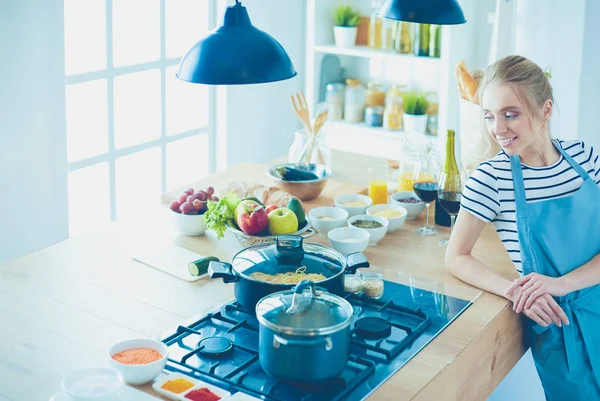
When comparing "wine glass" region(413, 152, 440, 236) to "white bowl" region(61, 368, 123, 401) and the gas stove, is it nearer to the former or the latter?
the gas stove

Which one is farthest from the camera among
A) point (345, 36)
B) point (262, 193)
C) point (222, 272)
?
point (345, 36)

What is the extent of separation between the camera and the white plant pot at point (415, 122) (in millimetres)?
4590

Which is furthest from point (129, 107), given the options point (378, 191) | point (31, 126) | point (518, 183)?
point (518, 183)

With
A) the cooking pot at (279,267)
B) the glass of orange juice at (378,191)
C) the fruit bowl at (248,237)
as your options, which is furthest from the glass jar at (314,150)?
the cooking pot at (279,267)

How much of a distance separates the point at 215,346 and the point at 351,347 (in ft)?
1.05

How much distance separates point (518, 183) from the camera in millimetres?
2357

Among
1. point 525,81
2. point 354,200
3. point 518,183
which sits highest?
point 525,81

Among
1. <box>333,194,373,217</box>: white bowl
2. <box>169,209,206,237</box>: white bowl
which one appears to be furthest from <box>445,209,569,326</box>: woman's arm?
<box>169,209,206,237</box>: white bowl

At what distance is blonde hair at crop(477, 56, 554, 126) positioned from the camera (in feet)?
7.64

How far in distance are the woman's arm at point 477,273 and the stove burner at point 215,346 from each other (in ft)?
2.58

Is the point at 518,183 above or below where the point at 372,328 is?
above

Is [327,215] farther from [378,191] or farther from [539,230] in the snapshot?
[539,230]

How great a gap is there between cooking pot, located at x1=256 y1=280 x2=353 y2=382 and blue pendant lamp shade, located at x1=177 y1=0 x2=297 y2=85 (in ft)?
1.82

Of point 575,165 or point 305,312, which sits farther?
point 575,165
